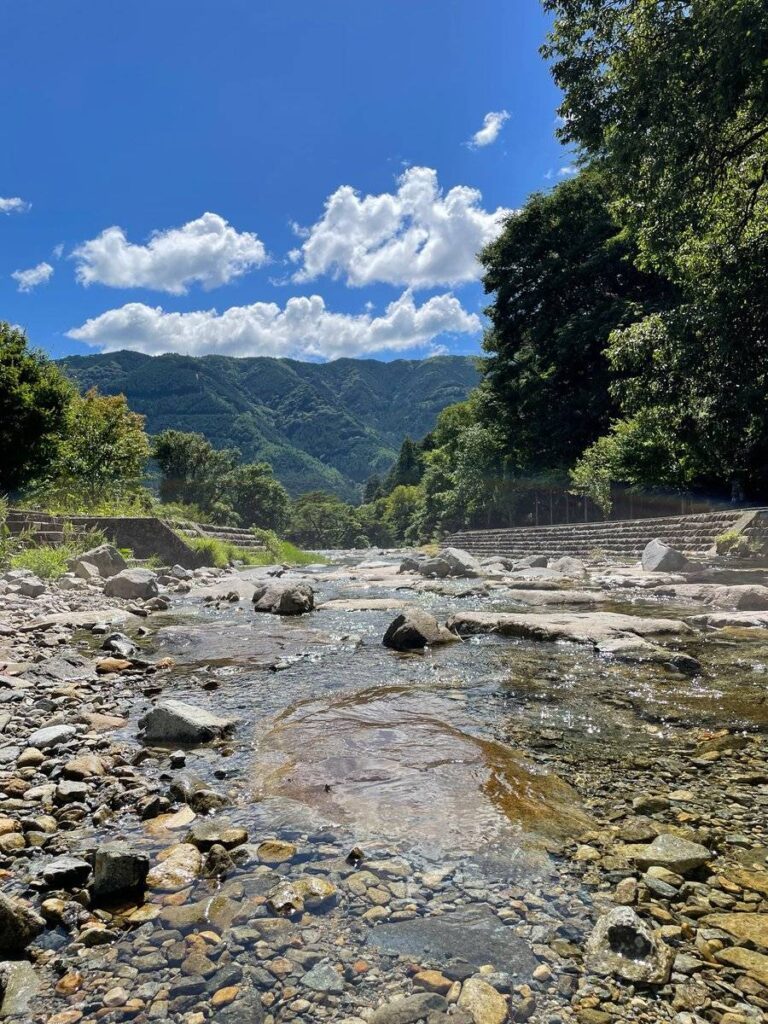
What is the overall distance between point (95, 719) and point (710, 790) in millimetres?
4108

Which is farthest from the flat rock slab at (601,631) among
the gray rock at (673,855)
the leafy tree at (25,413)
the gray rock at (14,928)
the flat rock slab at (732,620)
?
the leafy tree at (25,413)

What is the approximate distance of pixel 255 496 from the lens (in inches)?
3273

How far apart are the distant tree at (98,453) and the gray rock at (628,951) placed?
24561 millimetres

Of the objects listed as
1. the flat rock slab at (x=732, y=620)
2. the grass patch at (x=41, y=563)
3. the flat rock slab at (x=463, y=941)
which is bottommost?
the flat rock slab at (x=732, y=620)

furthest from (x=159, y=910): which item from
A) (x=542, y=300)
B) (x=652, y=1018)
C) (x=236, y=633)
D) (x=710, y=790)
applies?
(x=542, y=300)

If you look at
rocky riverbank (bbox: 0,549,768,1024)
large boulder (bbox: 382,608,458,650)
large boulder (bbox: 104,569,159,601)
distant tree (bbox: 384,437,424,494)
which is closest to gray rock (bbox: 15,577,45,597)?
large boulder (bbox: 104,569,159,601)

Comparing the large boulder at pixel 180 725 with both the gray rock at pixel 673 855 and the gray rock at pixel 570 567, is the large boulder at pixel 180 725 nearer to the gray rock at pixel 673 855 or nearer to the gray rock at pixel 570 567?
the gray rock at pixel 673 855

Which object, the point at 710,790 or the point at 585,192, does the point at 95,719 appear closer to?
the point at 710,790

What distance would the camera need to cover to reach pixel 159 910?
2.13 meters

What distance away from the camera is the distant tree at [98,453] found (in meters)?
23.3

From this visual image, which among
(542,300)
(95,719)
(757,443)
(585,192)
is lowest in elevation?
(95,719)

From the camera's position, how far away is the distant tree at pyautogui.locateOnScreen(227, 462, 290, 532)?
3248 inches

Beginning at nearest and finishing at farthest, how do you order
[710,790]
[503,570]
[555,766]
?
[710,790] → [555,766] → [503,570]

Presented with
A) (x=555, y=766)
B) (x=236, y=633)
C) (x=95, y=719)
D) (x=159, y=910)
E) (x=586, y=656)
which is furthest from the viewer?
(x=236, y=633)
